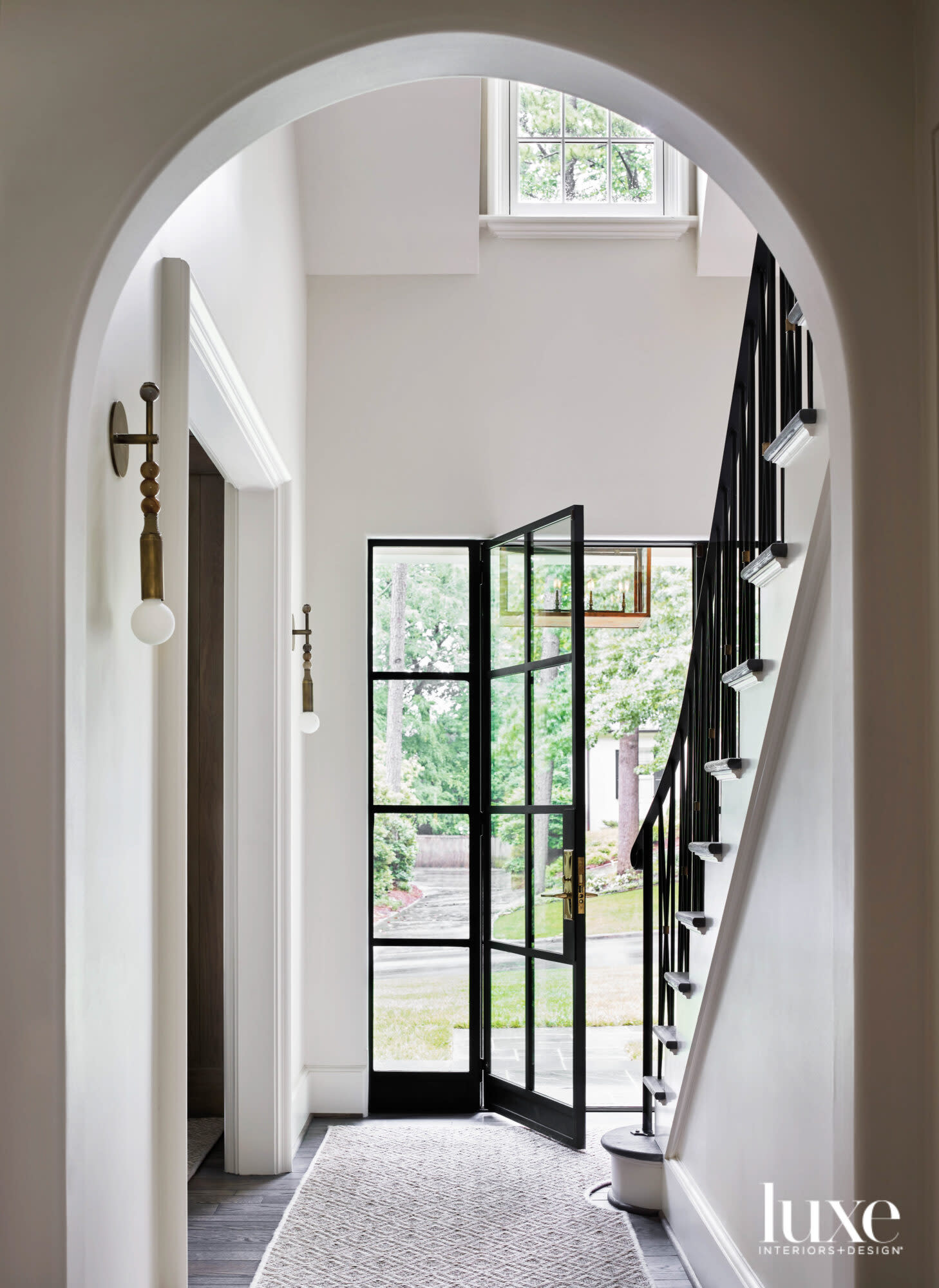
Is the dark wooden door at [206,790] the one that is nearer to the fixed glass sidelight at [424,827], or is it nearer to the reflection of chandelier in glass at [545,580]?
the fixed glass sidelight at [424,827]

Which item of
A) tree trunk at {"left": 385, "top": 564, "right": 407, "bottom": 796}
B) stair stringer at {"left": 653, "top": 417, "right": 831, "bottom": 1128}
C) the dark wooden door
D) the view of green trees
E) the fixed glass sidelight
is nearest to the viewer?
stair stringer at {"left": 653, "top": 417, "right": 831, "bottom": 1128}

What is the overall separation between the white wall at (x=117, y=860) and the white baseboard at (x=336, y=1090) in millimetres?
2319

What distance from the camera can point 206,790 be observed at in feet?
14.8

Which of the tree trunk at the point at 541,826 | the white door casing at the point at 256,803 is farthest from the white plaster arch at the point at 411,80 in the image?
the tree trunk at the point at 541,826

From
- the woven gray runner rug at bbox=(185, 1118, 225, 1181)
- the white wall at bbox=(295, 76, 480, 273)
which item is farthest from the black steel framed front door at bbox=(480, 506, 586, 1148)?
the white wall at bbox=(295, 76, 480, 273)

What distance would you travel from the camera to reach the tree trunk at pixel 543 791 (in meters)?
4.29

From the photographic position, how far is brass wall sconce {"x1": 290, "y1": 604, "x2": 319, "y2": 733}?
4074 millimetres

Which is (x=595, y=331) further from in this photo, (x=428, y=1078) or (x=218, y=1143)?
(x=218, y=1143)

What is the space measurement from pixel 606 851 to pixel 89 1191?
6695 millimetres

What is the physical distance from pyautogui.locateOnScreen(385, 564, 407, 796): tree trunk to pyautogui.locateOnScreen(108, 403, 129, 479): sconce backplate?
2.64m

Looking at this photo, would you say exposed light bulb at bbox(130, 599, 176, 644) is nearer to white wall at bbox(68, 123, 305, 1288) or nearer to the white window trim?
white wall at bbox(68, 123, 305, 1288)

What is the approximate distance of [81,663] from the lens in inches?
62.7

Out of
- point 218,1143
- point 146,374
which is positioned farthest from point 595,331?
point 218,1143

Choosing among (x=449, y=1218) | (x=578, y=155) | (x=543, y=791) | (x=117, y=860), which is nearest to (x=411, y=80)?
(x=117, y=860)
